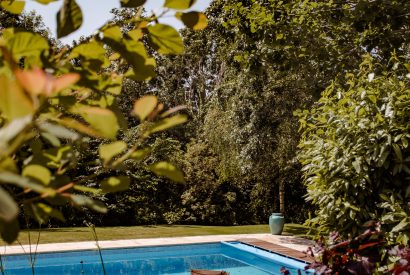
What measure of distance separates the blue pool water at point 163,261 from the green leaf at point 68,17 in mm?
9478

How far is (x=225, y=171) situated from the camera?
51.7 feet

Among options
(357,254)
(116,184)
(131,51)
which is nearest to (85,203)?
(116,184)

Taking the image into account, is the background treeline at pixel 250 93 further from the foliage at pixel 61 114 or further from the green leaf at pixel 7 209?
the green leaf at pixel 7 209

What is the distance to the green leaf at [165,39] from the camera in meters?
0.79

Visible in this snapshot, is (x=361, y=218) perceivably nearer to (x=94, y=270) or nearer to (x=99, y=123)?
(x=99, y=123)

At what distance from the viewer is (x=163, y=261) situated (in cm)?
1113

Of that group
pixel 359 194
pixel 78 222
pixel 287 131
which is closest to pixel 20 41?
pixel 359 194

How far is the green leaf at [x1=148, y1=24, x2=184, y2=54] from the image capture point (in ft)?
Result: 2.59

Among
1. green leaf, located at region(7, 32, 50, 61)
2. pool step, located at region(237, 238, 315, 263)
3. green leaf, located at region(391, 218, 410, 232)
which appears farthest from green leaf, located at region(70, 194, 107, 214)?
pool step, located at region(237, 238, 315, 263)

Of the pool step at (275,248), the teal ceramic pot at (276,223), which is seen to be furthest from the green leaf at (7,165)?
the teal ceramic pot at (276,223)

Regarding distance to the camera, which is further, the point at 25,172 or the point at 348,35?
the point at 348,35

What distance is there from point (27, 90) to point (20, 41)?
0.24 m

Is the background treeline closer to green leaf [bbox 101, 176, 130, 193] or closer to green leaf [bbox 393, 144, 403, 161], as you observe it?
green leaf [bbox 101, 176, 130, 193]

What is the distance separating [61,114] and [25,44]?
0.48ft
